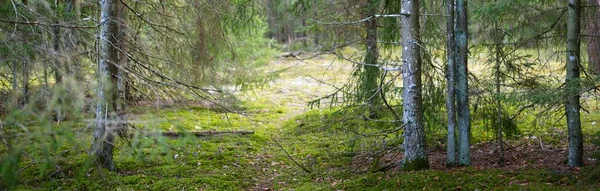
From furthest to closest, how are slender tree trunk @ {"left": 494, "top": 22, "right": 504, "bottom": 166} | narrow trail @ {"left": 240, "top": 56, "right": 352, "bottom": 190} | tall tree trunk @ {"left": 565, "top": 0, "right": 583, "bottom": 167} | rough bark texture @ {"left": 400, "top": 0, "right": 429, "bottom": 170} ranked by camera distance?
1. narrow trail @ {"left": 240, "top": 56, "right": 352, "bottom": 190}
2. slender tree trunk @ {"left": 494, "top": 22, "right": 504, "bottom": 166}
3. rough bark texture @ {"left": 400, "top": 0, "right": 429, "bottom": 170}
4. tall tree trunk @ {"left": 565, "top": 0, "right": 583, "bottom": 167}

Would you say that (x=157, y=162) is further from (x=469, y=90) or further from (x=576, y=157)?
(x=576, y=157)

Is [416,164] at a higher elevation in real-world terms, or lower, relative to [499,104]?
lower

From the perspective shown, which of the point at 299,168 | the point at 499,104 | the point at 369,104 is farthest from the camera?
the point at 299,168

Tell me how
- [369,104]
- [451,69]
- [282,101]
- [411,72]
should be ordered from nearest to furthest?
[411,72], [451,69], [369,104], [282,101]

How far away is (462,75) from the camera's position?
764cm

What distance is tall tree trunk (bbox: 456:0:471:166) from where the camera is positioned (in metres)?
7.61

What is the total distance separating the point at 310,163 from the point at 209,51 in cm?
405

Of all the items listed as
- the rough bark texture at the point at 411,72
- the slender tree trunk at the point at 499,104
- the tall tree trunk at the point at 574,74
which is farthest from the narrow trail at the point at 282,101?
the tall tree trunk at the point at 574,74

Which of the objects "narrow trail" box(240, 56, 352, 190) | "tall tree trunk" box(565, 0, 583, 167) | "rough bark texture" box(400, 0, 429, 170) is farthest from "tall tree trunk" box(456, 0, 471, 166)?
"narrow trail" box(240, 56, 352, 190)

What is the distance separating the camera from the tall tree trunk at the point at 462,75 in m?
7.61

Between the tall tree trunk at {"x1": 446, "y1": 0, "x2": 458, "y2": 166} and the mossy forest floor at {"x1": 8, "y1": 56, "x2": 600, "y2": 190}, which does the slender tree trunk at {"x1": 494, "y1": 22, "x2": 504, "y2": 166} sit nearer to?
the mossy forest floor at {"x1": 8, "y1": 56, "x2": 600, "y2": 190}

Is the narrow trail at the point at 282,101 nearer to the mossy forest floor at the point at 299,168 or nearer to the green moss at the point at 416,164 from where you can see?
the mossy forest floor at the point at 299,168

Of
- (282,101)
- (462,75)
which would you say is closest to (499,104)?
(462,75)

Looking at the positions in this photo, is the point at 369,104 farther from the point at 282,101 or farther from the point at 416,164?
the point at 282,101
